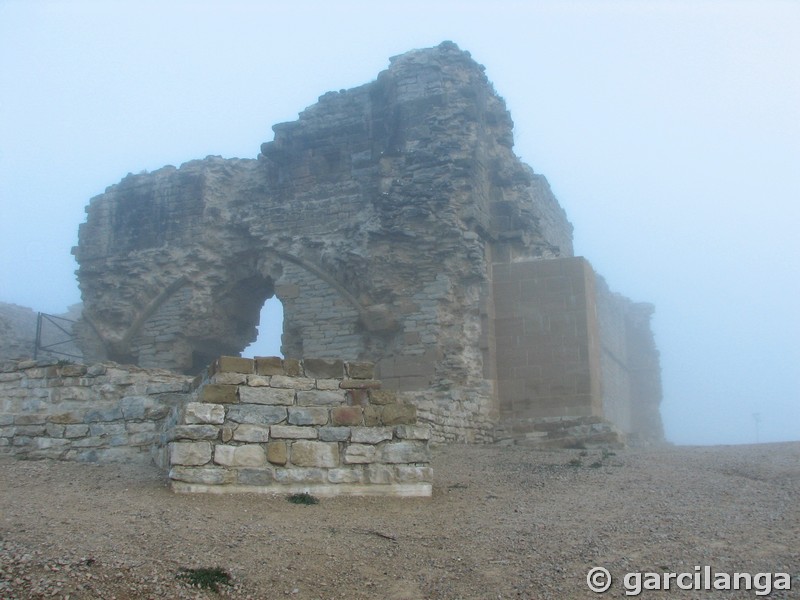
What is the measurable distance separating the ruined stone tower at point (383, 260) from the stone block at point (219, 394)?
5038 mm

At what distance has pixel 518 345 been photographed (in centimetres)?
1460

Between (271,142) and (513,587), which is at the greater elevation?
(271,142)

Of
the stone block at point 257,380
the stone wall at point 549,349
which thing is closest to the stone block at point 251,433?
the stone block at point 257,380

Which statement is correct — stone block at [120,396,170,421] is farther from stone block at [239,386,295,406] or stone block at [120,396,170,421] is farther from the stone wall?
the stone wall

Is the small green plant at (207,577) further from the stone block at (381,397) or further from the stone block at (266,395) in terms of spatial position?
the stone block at (381,397)

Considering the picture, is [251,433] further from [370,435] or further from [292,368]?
[370,435]

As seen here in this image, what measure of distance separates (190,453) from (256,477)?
60 cm

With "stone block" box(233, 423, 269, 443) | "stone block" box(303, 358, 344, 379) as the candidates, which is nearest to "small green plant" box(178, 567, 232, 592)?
"stone block" box(233, 423, 269, 443)

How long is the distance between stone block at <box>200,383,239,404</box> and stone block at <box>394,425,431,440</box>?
1527mm

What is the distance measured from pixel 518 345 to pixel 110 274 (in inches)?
319

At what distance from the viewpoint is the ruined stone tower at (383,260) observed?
14.3 meters

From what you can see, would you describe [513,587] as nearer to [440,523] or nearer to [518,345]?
[440,523]

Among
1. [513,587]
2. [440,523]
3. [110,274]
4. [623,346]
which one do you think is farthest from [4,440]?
[623,346]

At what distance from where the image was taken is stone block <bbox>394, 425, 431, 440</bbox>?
8.16 m
